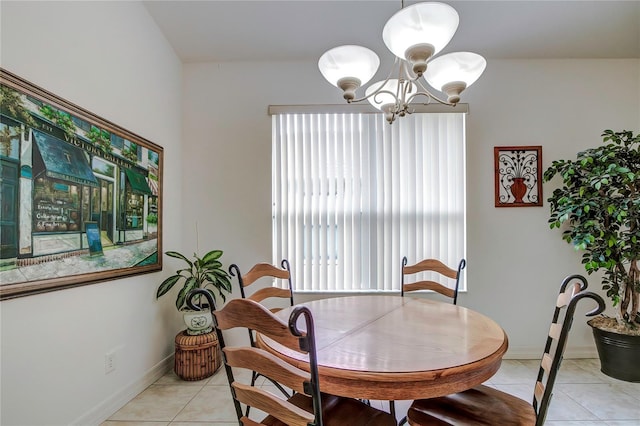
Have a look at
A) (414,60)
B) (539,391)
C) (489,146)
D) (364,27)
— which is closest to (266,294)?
(539,391)

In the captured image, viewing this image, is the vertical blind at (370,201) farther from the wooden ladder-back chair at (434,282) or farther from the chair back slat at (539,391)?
the chair back slat at (539,391)

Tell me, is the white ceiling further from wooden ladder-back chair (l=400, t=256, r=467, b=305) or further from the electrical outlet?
the electrical outlet

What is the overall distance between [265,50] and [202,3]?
0.63 m

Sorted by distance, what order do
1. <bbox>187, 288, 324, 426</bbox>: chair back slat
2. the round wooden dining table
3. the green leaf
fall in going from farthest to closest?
the green leaf → the round wooden dining table → <bbox>187, 288, 324, 426</bbox>: chair back slat

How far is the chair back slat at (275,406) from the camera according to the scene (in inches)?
35.4

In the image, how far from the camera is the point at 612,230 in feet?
7.77

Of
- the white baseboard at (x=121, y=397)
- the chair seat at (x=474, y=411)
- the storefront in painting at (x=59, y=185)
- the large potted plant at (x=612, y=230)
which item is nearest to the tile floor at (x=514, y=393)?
the white baseboard at (x=121, y=397)

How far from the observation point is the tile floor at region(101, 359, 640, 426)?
1879mm

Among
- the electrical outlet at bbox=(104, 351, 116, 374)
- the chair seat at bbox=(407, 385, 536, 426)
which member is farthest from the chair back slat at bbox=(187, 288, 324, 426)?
the electrical outlet at bbox=(104, 351, 116, 374)

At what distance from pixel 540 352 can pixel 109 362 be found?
3.51 meters

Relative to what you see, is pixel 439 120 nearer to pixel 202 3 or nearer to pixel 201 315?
pixel 202 3

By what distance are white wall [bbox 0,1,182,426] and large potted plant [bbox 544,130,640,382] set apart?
341 cm

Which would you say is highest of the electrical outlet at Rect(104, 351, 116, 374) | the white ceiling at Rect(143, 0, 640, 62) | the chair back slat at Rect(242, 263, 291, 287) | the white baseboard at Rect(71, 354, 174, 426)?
the white ceiling at Rect(143, 0, 640, 62)

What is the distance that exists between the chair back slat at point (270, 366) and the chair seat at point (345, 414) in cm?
40
